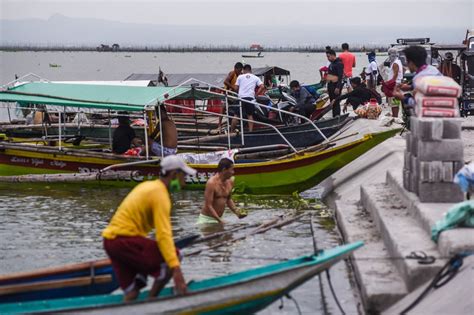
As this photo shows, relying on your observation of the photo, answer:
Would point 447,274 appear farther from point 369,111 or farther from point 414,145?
point 369,111

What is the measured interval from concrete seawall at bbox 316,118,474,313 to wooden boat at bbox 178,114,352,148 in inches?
171

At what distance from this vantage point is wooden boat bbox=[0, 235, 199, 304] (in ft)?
27.5

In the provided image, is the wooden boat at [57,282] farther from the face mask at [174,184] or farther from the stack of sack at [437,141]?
the stack of sack at [437,141]

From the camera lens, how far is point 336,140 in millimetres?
17578

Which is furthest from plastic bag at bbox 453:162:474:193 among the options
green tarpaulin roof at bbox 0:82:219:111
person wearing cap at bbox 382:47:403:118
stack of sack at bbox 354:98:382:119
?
stack of sack at bbox 354:98:382:119

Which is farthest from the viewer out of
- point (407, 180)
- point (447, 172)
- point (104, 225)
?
point (104, 225)

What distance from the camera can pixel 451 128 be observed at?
10.2 metres

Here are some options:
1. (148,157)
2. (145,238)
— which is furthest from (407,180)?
(148,157)

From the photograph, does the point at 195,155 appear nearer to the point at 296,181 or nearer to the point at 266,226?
the point at 296,181

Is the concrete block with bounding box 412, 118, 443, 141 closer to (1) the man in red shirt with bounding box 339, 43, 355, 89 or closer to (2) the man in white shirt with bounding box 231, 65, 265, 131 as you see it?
(2) the man in white shirt with bounding box 231, 65, 265, 131

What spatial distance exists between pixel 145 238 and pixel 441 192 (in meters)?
3.89

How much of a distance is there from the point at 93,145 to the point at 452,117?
37.0 feet

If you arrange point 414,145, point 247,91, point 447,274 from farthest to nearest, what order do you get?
point 247,91, point 414,145, point 447,274

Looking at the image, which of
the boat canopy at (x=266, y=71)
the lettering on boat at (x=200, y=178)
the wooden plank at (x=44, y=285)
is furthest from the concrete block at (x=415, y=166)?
the boat canopy at (x=266, y=71)
